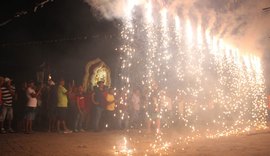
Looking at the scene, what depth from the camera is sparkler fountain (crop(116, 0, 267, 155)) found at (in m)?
17.9

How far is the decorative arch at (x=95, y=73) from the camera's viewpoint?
16.1 meters

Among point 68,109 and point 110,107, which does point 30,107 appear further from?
point 110,107

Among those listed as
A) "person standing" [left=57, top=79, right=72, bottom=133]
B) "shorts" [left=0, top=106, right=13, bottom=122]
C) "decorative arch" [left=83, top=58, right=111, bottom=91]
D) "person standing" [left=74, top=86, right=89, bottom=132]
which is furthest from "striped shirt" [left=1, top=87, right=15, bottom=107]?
"decorative arch" [left=83, top=58, right=111, bottom=91]

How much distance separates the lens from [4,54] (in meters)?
15.8

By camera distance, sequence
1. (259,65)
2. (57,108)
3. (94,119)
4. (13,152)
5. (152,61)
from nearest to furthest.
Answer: (13,152) < (57,108) < (94,119) < (152,61) < (259,65)

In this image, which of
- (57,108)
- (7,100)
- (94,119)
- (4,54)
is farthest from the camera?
(4,54)

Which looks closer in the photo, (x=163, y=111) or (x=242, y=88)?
(x=163, y=111)

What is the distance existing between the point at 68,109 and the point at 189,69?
13030mm

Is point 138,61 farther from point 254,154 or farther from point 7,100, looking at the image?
point 254,154

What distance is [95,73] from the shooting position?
1633cm

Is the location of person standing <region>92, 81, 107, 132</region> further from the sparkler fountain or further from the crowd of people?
the sparkler fountain

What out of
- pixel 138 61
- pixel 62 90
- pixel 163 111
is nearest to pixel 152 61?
pixel 138 61

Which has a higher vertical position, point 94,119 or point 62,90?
point 62,90

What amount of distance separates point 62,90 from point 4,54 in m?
5.99
